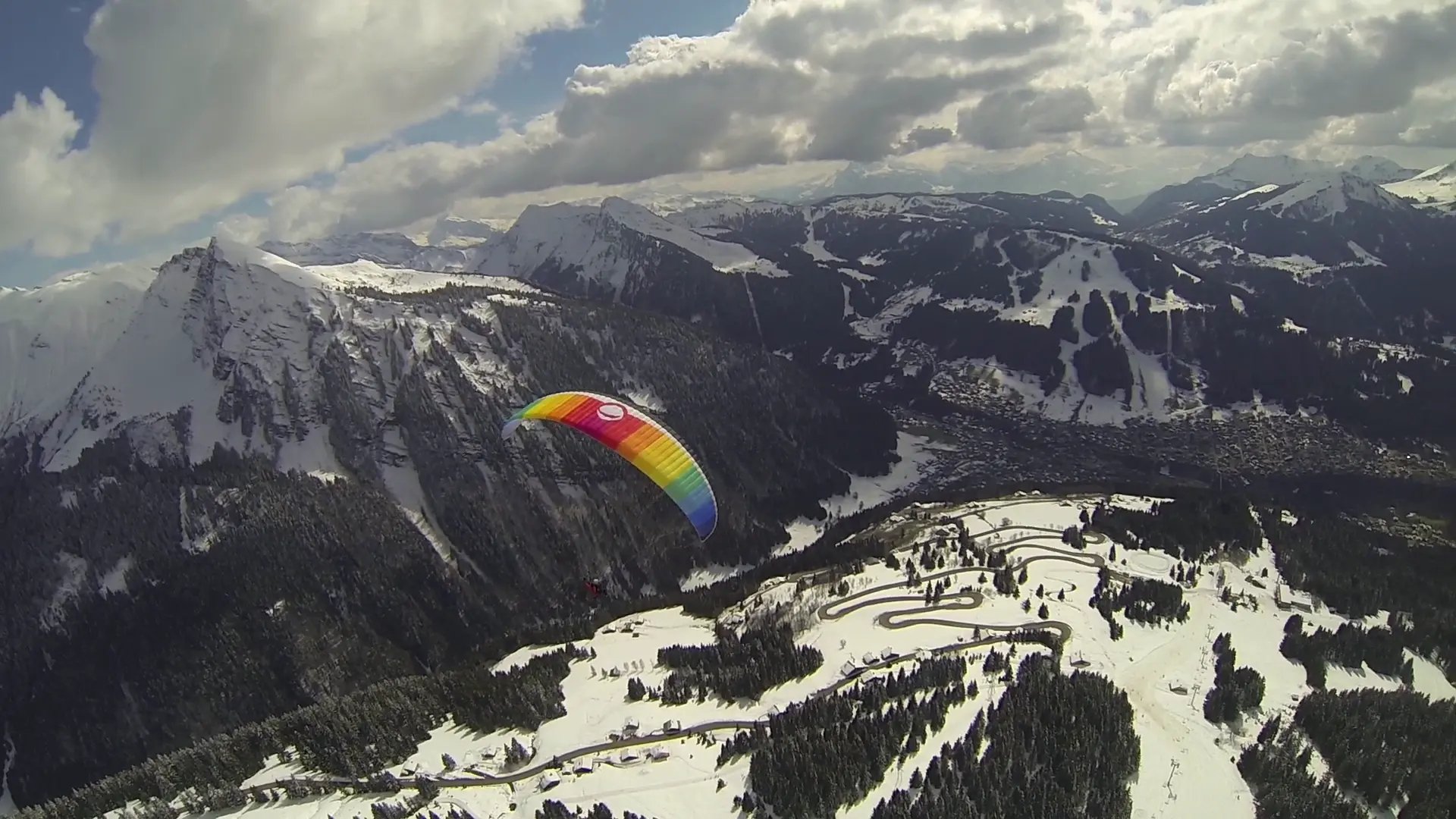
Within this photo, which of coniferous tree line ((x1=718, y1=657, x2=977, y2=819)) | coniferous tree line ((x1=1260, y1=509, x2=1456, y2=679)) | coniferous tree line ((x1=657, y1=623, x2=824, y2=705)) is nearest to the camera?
coniferous tree line ((x1=718, y1=657, x2=977, y2=819))

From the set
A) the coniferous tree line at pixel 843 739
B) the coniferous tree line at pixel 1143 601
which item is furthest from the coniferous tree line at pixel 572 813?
the coniferous tree line at pixel 1143 601

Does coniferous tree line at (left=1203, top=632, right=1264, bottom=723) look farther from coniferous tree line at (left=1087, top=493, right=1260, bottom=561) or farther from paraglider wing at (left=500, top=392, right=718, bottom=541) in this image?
paraglider wing at (left=500, top=392, right=718, bottom=541)

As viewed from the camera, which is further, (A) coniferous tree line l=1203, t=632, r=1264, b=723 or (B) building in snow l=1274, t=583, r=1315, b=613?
(B) building in snow l=1274, t=583, r=1315, b=613

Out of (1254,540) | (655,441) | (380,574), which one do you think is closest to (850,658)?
(655,441)

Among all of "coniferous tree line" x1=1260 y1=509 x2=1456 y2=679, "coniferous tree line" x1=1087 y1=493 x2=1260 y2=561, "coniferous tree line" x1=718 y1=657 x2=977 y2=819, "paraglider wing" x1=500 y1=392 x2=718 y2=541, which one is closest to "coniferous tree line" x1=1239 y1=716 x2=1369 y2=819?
"coniferous tree line" x1=718 y1=657 x2=977 y2=819

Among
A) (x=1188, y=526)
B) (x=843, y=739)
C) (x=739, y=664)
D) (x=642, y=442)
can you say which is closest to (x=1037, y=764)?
(x=843, y=739)

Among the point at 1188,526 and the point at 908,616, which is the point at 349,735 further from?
the point at 1188,526

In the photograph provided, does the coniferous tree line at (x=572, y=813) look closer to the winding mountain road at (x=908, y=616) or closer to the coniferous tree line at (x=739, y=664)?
the winding mountain road at (x=908, y=616)
